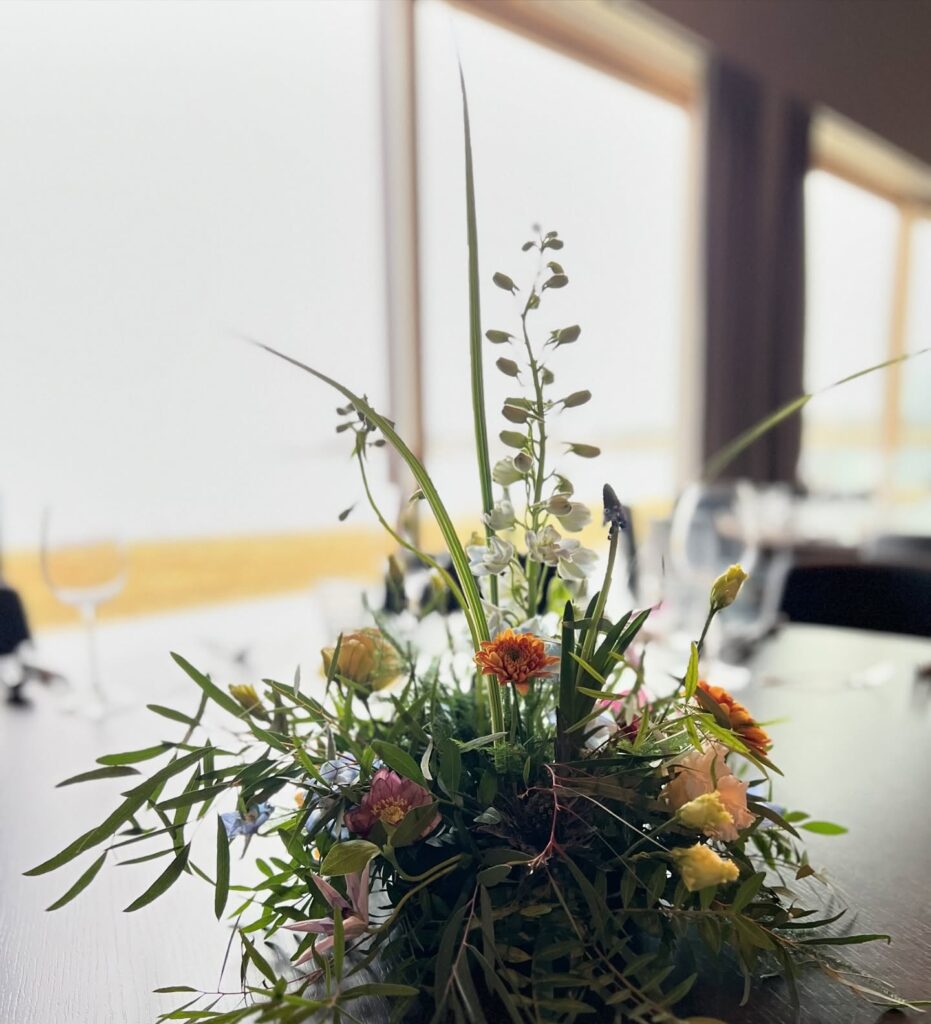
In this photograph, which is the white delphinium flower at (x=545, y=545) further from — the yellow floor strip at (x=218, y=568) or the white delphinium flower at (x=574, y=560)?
the yellow floor strip at (x=218, y=568)

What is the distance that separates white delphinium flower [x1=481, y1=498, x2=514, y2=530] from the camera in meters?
0.55

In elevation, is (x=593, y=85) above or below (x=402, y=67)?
above

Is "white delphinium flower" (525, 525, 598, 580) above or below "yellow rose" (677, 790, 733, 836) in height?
above

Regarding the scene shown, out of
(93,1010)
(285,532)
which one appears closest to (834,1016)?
(93,1010)

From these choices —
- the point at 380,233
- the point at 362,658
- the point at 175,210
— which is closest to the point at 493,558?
the point at 362,658

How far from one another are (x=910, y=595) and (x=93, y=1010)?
1853mm

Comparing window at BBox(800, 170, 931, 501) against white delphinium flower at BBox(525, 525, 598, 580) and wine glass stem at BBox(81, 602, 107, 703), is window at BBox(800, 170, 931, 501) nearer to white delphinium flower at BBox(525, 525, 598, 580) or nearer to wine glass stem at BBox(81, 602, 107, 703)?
wine glass stem at BBox(81, 602, 107, 703)

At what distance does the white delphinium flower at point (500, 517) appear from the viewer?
55 cm

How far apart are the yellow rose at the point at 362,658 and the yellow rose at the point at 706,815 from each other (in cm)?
24

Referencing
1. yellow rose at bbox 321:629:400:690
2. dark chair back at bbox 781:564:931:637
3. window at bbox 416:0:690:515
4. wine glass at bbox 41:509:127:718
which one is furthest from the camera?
window at bbox 416:0:690:515

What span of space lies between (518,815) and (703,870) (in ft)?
0.40

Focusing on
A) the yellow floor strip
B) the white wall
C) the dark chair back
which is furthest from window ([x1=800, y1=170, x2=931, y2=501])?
the dark chair back

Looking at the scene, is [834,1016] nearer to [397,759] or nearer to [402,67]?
[397,759]

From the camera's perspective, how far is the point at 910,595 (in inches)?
78.1
